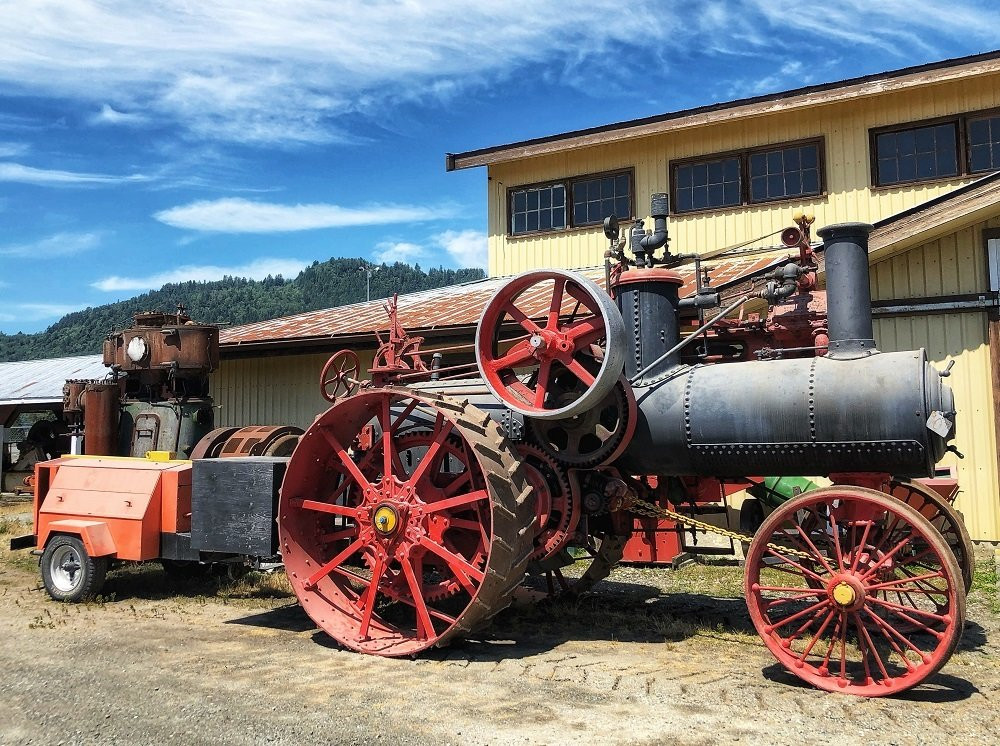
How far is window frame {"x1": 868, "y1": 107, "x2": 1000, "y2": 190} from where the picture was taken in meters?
12.5

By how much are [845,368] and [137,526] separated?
623cm

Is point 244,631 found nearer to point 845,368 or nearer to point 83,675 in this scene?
point 83,675

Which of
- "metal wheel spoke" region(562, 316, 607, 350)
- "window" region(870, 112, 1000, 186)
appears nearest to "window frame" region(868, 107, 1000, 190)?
"window" region(870, 112, 1000, 186)

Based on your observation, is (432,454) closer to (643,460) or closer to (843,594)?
(643,460)

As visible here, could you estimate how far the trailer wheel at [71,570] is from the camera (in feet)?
27.5

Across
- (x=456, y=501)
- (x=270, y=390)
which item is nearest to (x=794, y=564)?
(x=456, y=501)

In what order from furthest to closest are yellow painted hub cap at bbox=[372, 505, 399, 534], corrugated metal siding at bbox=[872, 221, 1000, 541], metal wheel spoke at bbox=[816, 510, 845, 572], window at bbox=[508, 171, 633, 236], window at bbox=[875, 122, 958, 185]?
window at bbox=[508, 171, 633, 236]
window at bbox=[875, 122, 958, 185]
corrugated metal siding at bbox=[872, 221, 1000, 541]
yellow painted hub cap at bbox=[372, 505, 399, 534]
metal wheel spoke at bbox=[816, 510, 845, 572]

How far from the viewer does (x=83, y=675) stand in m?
5.99

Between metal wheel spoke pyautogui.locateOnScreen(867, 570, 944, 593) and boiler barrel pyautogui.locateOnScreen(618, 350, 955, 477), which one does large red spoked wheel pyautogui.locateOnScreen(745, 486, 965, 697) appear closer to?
metal wheel spoke pyautogui.locateOnScreen(867, 570, 944, 593)

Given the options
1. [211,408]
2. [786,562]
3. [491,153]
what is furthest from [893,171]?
[211,408]

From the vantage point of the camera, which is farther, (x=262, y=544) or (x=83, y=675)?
(x=262, y=544)

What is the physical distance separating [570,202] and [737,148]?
2.97 metres

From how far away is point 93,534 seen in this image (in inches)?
329

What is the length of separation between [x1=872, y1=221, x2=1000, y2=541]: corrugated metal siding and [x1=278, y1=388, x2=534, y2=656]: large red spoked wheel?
6.70 meters
